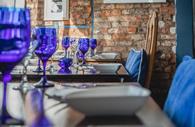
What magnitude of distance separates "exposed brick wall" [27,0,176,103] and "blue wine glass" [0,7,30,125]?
3.11 metres

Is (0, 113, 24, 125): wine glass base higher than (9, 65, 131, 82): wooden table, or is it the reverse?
(9, 65, 131, 82): wooden table

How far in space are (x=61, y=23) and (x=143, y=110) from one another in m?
3.26

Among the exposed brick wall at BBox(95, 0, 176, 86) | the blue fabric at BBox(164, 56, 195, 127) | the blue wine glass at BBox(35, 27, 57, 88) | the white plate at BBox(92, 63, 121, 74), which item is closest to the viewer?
the blue fabric at BBox(164, 56, 195, 127)

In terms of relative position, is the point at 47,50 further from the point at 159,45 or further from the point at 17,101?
the point at 159,45

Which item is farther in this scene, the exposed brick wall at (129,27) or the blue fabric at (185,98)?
the exposed brick wall at (129,27)

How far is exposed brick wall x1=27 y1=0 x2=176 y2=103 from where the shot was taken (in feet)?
12.5

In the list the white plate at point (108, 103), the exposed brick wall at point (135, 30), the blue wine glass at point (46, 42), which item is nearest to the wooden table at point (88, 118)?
the white plate at point (108, 103)

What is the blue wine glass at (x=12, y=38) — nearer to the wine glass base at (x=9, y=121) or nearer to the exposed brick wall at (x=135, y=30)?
the wine glass base at (x=9, y=121)

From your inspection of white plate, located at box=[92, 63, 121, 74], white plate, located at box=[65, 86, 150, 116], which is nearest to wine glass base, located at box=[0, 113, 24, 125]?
white plate, located at box=[65, 86, 150, 116]

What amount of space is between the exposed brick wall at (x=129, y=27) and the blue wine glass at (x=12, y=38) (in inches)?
123

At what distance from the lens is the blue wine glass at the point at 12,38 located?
755mm

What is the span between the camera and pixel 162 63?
3.80m

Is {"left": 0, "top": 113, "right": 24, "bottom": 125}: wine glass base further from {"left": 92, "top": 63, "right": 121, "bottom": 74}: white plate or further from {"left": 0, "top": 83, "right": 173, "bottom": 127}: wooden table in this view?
{"left": 92, "top": 63, "right": 121, "bottom": 74}: white plate

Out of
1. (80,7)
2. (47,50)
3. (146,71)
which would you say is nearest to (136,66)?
(146,71)
